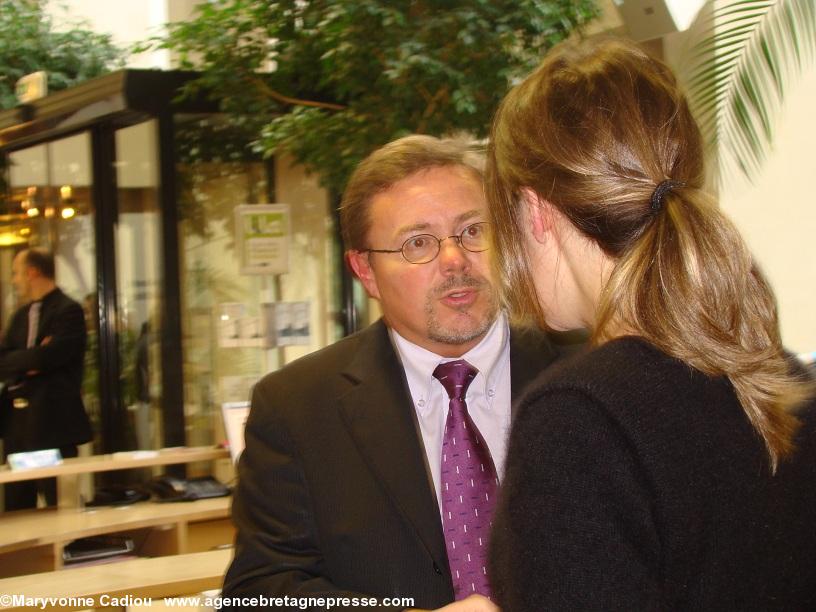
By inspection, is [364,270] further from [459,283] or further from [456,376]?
[456,376]

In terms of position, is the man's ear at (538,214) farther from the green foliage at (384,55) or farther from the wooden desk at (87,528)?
the green foliage at (384,55)

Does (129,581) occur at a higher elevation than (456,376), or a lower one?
lower

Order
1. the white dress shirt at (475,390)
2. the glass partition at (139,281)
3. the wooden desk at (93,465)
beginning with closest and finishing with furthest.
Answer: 1. the white dress shirt at (475,390)
2. the wooden desk at (93,465)
3. the glass partition at (139,281)

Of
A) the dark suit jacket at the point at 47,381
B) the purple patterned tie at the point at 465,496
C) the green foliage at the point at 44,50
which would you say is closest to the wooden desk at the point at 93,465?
the dark suit jacket at the point at 47,381

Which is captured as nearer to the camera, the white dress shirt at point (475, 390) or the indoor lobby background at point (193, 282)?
the white dress shirt at point (475, 390)

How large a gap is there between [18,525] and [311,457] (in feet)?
9.06

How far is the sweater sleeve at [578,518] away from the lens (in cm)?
90

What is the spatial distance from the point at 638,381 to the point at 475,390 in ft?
3.50

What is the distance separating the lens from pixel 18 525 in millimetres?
4141

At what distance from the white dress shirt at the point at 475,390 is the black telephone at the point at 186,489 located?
102 inches

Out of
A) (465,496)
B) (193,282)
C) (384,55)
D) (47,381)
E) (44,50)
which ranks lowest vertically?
(47,381)

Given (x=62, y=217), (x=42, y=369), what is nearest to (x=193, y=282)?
(x=42, y=369)

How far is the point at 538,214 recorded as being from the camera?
3.61 feet

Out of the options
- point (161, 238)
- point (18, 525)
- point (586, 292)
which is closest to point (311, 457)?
point (586, 292)
